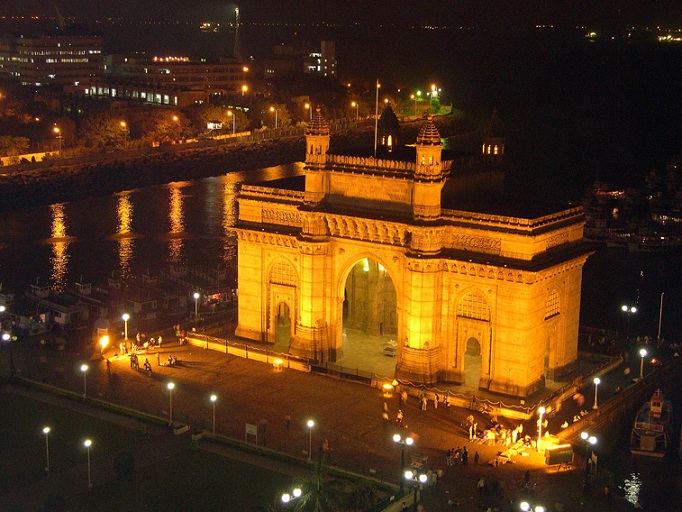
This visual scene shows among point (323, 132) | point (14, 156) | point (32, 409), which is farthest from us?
point (14, 156)

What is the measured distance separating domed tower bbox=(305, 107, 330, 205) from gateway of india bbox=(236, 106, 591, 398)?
8 cm

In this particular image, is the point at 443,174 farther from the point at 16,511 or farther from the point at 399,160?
the point at 16,511

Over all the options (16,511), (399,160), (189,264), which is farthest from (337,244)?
(189,264)

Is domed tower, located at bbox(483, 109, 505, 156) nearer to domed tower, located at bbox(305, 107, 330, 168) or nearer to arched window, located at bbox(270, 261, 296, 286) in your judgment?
domed tower, located at bbox(305, 107, 330, 168)

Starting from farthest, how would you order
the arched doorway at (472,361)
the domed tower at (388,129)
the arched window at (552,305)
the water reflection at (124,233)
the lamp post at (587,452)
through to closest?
the water reflection at (124,233) < the domed tower at (388,129) < the arched doorway at (472,361) < the arched window at (552,305) < the lamp post at (587,452)

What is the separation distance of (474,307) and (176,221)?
67407 mm

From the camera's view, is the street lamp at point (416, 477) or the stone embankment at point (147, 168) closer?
the street lamp at point (416, 477)

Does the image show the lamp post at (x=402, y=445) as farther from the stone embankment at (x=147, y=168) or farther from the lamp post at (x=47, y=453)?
the stone embankment at (x=147, y=168)

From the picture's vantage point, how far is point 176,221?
12444 centimetres

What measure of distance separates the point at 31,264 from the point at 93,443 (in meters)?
49.6

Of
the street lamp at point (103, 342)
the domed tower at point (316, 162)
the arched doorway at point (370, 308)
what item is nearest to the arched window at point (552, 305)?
the arched doorway at point (370, 308)

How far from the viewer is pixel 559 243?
203 ft

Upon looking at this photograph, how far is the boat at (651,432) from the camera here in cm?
5962

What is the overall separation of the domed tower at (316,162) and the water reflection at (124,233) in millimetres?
33001
